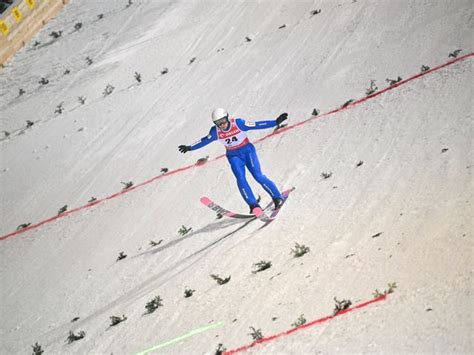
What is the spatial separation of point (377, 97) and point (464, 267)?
303 inches

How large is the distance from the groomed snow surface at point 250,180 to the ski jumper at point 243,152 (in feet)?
1.45

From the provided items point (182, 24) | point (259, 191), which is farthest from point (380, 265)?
point (182, 24)

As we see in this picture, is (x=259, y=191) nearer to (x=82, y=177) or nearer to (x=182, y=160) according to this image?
(x=182, y=160)

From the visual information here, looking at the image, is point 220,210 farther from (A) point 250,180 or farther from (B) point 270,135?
(B) point 270,135

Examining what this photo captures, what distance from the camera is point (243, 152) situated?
1166 cm

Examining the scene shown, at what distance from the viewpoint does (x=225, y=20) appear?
24.0 metres

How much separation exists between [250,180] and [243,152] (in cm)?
234

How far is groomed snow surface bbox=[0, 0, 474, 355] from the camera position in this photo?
7.91 m

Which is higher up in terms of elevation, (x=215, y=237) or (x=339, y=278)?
(x=215, y=237)

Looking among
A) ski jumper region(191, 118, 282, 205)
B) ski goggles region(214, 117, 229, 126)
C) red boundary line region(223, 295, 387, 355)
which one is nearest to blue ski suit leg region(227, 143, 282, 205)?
ski jumper region(191, 118, 282, 205)

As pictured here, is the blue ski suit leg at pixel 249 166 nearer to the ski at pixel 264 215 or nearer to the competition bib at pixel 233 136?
the competition bib at pixel 233 136

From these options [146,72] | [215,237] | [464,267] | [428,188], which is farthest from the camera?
[146,72]

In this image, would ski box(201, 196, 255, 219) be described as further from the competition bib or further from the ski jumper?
the competition bib

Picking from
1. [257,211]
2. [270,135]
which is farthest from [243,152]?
[270,135]
